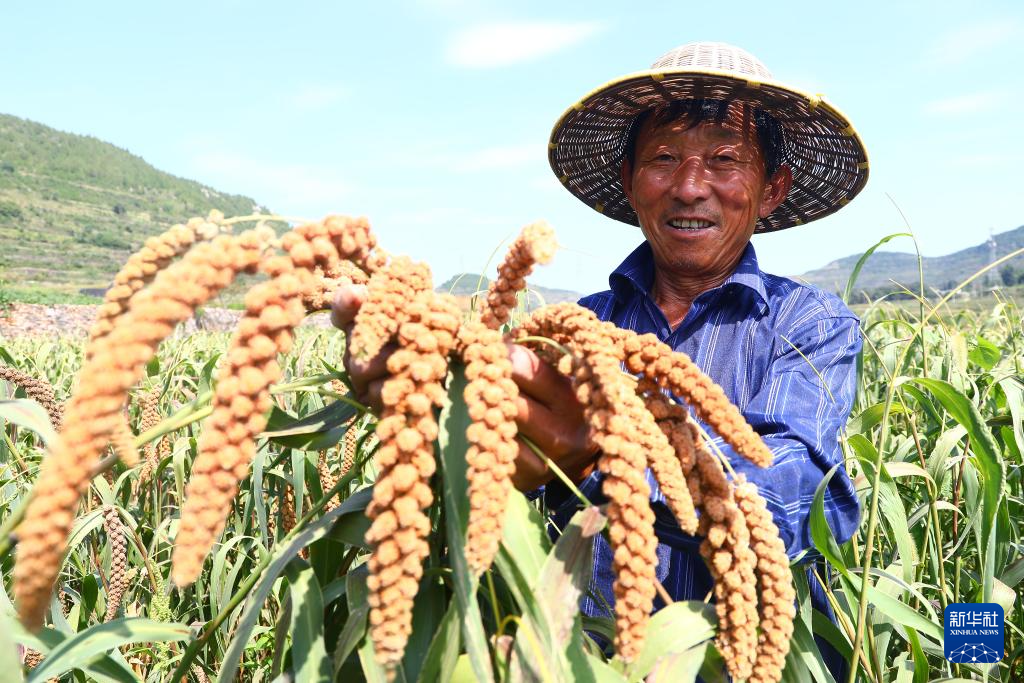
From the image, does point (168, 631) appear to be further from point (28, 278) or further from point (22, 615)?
point (28, 278)

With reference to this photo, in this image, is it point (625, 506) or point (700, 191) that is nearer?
point (625, 506)

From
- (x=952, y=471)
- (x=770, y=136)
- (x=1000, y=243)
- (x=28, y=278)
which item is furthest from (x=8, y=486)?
(x=1000, y=243)

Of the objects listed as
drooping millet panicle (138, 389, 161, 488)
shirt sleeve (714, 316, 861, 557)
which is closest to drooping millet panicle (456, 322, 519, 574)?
shirt sleeve (714, 316, 861, 557)

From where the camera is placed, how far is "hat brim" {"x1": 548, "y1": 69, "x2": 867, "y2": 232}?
5.31 feet

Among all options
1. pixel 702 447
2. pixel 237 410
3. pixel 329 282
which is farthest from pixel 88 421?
pixel 702 447

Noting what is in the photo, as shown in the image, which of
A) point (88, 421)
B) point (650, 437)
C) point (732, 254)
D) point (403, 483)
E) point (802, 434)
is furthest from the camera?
point (732, 254)

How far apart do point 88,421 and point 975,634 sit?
1526mm

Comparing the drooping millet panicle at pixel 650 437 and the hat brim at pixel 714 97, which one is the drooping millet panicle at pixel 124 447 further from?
the hat brim at pixel 714 97

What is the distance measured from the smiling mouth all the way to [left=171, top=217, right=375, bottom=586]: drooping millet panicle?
4.34 feet

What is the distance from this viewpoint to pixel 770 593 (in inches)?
31.1

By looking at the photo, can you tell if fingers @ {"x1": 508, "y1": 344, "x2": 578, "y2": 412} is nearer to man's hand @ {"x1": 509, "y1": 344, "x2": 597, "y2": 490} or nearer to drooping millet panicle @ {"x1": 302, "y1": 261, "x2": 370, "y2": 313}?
man's hand @ {"x1": 509, "y1": 344, "x2": 597, "y2": 490}

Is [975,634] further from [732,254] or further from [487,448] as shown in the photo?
[487,448]

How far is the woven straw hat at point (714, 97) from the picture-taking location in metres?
1.61

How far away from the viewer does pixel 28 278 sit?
62.1 metres
